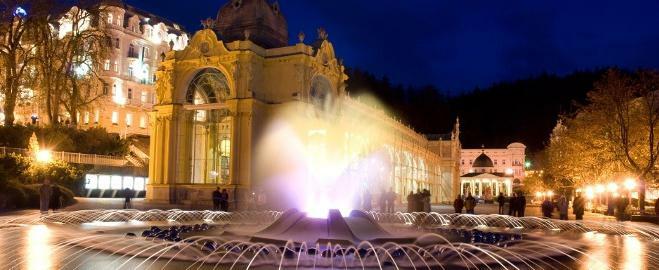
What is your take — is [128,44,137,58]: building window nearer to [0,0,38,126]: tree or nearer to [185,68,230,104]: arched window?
[0,0,38,126]: tree

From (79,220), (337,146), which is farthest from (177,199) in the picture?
(79,220)

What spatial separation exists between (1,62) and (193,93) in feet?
70.6

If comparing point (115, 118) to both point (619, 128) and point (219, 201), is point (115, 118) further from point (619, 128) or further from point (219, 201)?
point (619, 128)

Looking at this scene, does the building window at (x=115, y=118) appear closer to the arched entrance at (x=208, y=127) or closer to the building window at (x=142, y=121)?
the building window at (x=142, y=121)

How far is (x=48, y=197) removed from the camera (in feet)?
96.4

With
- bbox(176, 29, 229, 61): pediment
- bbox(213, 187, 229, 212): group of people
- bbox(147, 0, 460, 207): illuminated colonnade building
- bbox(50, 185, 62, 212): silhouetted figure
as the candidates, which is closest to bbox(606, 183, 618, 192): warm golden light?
bbox(147, 0, 460, 207): illuminated colonnade building

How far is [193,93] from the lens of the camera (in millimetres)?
45625

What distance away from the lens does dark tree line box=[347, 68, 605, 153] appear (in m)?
164

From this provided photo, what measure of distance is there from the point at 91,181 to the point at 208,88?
13.5 meters

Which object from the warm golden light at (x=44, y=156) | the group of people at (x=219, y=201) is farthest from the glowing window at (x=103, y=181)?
the group of people at (x=219, y=201)

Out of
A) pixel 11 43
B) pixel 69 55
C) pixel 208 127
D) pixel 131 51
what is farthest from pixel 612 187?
pixel 131 51

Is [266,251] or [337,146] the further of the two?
[337,146]

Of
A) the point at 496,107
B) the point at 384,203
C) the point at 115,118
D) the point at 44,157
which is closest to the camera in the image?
the point at 384,203

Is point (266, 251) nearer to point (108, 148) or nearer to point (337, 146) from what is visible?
point (337, 146)
